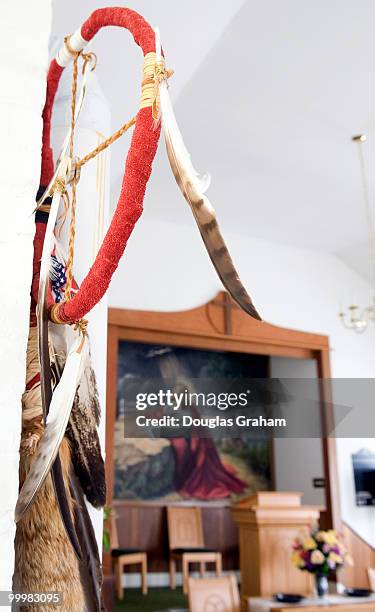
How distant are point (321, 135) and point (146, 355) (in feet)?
14.9

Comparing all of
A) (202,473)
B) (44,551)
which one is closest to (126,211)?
(44,551)

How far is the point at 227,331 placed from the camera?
6.66 m

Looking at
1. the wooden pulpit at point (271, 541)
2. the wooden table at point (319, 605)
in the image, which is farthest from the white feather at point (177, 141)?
the wooden pulpit at point (271, 541)

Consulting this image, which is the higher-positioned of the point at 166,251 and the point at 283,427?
the point at 166,251

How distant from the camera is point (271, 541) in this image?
520 centimetres

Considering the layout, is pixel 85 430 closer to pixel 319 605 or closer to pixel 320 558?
pixel 319 605

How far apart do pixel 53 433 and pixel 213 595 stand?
3.56 m

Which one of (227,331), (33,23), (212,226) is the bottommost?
(212,226)

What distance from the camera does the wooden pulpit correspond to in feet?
16.3

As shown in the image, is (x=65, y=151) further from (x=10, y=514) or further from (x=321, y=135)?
(x=321, y=135)

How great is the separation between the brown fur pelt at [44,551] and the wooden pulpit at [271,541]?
4342mm

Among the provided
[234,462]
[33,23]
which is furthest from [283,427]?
[234,462]

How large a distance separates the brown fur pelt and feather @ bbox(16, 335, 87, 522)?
151 mm

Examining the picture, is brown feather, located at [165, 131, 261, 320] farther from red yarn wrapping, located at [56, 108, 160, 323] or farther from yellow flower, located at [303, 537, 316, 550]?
yellow flower, located at [303, 537, 316, 550]
